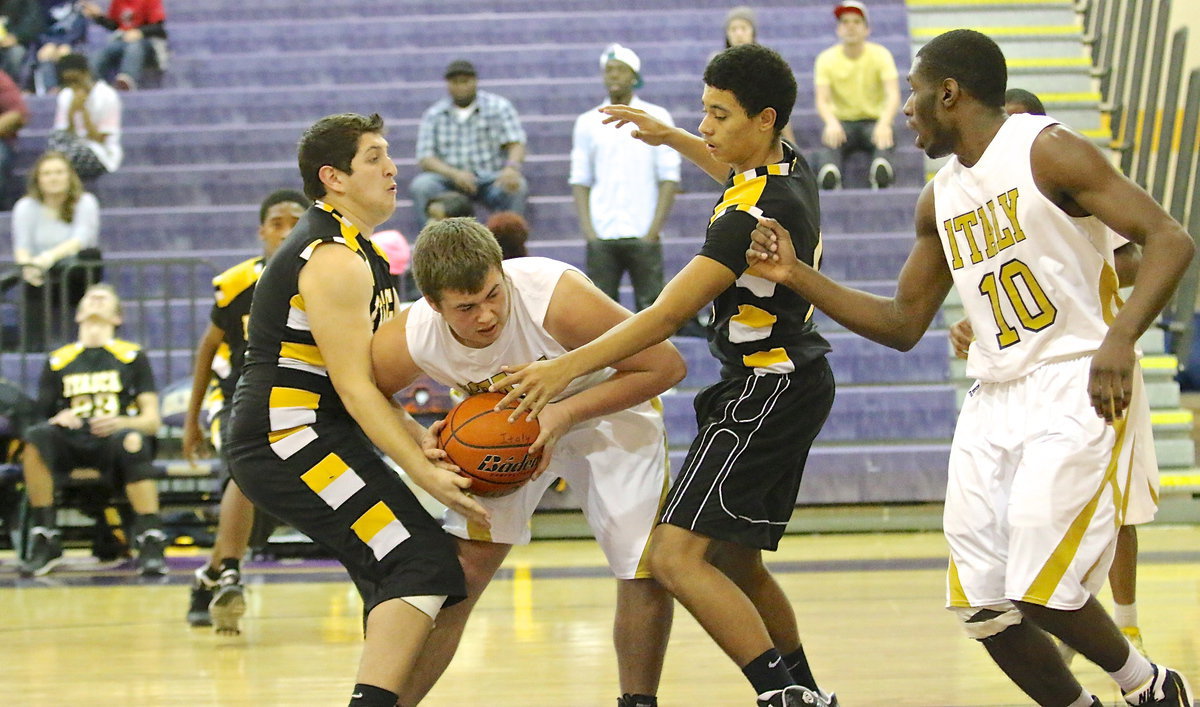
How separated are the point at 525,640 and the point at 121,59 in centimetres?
726

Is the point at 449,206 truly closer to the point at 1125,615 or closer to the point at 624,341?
the point at 1125,615

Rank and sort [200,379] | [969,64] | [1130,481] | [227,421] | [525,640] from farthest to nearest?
[200,379]
[227,421]
[525,640]
[969,64]
[1130,481]

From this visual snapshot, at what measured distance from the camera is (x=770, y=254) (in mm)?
3148

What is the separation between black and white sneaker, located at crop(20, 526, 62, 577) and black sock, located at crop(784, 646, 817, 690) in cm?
436

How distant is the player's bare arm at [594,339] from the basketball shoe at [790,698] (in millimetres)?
695

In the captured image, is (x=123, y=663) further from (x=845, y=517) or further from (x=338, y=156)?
(x=845, y=517)

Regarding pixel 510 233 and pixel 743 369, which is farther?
pixel 510 233

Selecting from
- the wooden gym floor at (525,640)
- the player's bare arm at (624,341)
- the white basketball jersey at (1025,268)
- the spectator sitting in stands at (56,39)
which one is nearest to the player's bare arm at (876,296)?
the player's bare arm at (624,341)

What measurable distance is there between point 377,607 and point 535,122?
7.21m

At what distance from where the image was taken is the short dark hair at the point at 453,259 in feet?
9.83

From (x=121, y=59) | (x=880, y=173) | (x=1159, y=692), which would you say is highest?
(x=121, y=59)

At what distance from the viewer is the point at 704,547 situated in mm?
3213

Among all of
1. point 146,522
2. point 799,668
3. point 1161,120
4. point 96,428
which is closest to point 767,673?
point 799,668

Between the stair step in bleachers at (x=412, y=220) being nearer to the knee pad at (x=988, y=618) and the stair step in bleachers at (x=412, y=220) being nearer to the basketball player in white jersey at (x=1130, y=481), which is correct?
the basketball player in white jersey at (x=1130, y=481)
